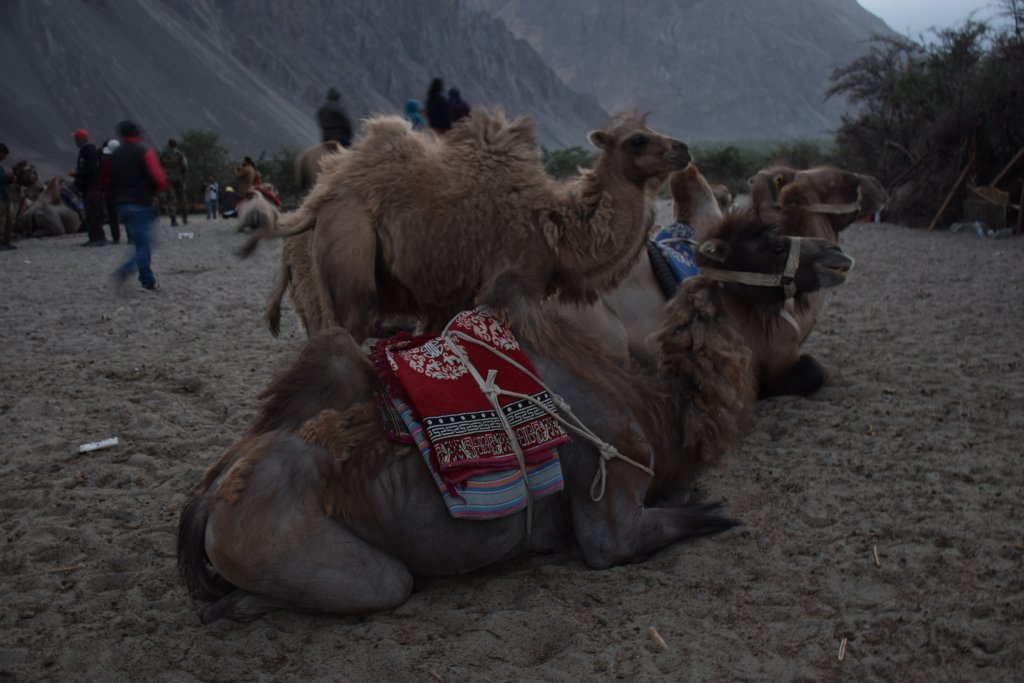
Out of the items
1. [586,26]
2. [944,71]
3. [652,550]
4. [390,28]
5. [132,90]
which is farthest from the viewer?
[586,26]

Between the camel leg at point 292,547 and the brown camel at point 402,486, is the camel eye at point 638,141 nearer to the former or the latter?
the brown camel at point 402,486

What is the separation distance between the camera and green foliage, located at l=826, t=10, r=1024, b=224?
18.9 m

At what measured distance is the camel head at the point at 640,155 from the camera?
16.9 ft

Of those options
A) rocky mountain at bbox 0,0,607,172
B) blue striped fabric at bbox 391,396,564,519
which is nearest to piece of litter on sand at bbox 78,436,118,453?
blue striped fabric at bbox 391,396,564,519

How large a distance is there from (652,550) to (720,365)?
86cm

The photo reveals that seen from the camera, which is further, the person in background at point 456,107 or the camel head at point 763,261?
the person in background at point 456,107

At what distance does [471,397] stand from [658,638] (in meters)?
1.11

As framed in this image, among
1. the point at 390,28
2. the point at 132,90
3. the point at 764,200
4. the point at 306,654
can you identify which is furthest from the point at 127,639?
the point at 390,28

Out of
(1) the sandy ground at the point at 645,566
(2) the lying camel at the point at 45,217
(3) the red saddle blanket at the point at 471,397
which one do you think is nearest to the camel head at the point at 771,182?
(1) the sandy ground at the point at 645,566

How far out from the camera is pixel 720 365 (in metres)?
3.85

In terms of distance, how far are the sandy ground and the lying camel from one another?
15.6 meters

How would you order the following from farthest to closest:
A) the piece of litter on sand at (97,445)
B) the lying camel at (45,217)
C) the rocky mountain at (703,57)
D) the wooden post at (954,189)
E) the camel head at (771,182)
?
the rocky mountain at (703,57) < the lying camel at (45,217) < the wooden post at (954,189) < the camel head at (771,182) < the piece of litter on sand at (97,445)

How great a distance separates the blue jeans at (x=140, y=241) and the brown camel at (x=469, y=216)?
6669 mm

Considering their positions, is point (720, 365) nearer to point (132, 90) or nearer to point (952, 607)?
point (952, 607)
